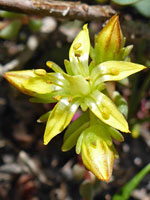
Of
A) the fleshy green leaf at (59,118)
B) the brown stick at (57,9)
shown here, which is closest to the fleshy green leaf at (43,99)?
the fleshy green leaf at (59,118)

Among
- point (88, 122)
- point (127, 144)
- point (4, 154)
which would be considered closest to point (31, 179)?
point (4, 154)

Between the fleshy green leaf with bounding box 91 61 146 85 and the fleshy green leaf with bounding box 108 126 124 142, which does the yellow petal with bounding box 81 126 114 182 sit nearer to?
the fleshy green leaf with bounding box 108 126 124 142

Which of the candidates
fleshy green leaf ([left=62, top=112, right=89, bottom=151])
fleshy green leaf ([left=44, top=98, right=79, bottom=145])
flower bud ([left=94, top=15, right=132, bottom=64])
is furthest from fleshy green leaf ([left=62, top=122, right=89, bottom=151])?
flower bud ([left=94, top=15, right=132, bottom=64])

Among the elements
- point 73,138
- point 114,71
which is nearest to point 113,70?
point 114,71

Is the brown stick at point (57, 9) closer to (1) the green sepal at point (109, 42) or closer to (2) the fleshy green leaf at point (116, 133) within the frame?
(1) the green sepal at point (109, 42)

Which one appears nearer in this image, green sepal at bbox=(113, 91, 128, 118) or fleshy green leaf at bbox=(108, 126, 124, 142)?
fleshy green leaf at bbox=(108, 126, 124, 142)

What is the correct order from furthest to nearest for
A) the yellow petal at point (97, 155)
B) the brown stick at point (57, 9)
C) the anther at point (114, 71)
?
the brown stick at point (57, 9), the anther at point (114, 71), the yellow petal at point (97, 155)
